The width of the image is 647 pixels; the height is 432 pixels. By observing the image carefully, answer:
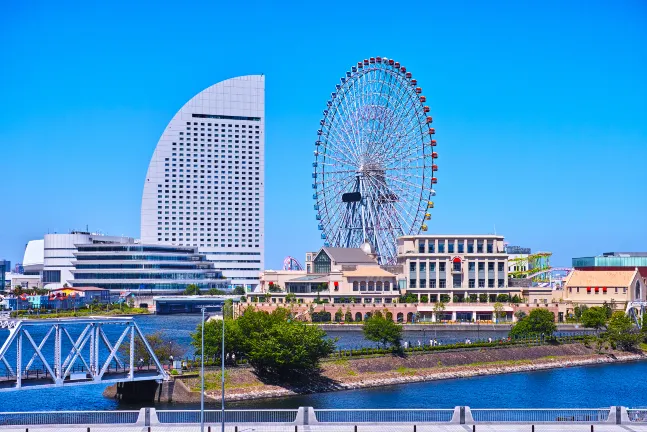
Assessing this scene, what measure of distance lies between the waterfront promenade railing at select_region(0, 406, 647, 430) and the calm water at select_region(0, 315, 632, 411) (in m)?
7.57

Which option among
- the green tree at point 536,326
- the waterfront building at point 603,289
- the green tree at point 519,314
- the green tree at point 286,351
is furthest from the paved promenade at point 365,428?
the waterfront building at point 603,289

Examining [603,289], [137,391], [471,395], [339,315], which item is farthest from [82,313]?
[471,395]

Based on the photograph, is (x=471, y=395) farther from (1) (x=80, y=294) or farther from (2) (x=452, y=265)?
(1) (x=80, y=294)

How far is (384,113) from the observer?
465ft

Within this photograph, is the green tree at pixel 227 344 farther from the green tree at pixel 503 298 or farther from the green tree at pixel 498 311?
the green tree at pixel 503 298

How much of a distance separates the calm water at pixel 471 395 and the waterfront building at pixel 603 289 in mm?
56009

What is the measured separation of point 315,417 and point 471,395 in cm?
2801

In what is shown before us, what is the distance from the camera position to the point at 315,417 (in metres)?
45.0

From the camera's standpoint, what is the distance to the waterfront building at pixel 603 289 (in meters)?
142

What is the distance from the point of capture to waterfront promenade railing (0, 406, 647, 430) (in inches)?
1751

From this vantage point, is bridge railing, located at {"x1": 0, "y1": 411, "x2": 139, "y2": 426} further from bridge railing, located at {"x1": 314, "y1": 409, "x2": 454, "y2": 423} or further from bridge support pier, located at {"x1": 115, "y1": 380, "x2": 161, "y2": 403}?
bridge support pier, located at {"x1": 115, "y1": 380, "x2": 161, "y2": 403}

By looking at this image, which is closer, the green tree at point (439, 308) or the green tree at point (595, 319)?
the green tree at point (595, 319)

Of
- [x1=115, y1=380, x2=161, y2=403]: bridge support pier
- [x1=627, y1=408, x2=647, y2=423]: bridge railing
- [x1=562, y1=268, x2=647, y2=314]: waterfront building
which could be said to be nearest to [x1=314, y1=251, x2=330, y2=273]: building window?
[x1=562, y1=268, x2=647, y2=314]: waterfront building

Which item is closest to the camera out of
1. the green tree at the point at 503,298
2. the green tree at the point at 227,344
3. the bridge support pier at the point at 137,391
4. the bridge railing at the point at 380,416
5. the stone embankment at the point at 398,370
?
the bridge railing at the point at 380,416
